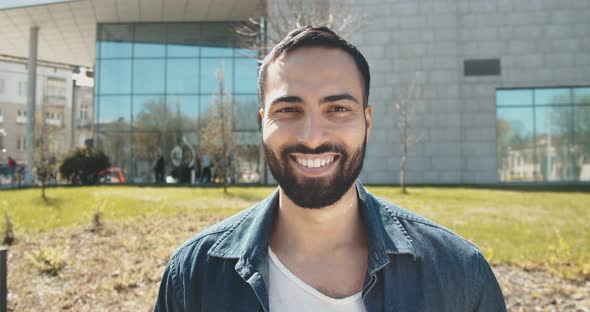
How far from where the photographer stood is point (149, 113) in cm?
2559

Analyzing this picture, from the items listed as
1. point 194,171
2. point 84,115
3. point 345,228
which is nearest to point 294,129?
point 345,228

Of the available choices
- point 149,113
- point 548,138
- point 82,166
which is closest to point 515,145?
point 548,138

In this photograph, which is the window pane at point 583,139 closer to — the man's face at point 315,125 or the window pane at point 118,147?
the window pane at point 118,147

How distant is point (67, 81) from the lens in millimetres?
43656

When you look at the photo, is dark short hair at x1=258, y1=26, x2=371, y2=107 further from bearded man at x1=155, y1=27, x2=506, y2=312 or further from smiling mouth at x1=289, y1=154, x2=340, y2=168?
smiling mouth at x1=289, y1=154, x2=340, y2=168

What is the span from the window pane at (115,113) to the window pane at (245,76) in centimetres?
669

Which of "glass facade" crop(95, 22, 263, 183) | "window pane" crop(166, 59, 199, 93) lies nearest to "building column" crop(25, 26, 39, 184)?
"glass facade" crop(95, 22, 263, 183)

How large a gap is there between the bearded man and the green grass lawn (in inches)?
169

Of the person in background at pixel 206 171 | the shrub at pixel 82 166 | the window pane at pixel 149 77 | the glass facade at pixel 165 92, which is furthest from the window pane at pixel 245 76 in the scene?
the shrub at pixel 82 166

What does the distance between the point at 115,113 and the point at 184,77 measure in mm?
4705

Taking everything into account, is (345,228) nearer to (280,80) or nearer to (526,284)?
(280,80)

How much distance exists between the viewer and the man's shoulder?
182 centimetres

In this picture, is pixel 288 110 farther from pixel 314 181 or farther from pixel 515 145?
pixel 515 145

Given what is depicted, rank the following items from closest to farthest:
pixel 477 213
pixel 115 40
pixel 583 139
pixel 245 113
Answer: pixel 477 213 < pixel 583 139 < pixel 245 113 < pixel 115 40
